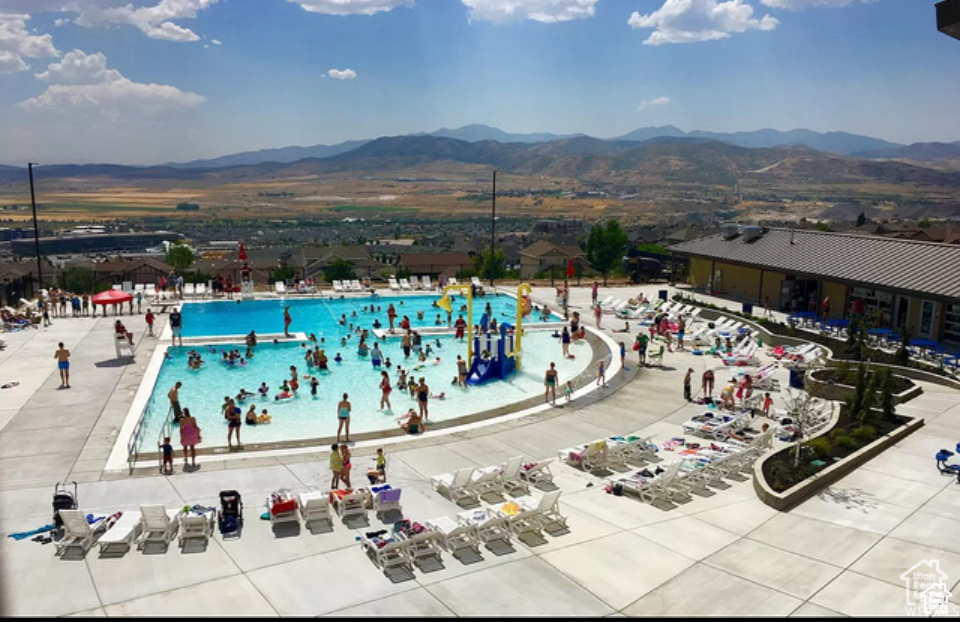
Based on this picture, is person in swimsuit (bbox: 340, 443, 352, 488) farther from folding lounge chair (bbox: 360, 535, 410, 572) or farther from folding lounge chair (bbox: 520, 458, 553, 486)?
folding lounge chair (bbox: 520, 458, 553, 486)

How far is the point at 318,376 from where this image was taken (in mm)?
23844

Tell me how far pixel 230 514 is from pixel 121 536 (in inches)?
60.9

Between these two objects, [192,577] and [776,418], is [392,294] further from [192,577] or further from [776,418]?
[192,577]

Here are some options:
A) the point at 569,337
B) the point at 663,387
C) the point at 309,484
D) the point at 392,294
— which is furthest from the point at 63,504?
the point at 392,294

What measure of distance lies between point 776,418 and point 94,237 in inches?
7848

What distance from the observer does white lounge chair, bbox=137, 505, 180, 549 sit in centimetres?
1040

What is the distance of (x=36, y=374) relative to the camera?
66.7ft

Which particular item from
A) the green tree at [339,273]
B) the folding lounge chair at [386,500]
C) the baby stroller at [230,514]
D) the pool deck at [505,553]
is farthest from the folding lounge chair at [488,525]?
the green tree at [339,273]

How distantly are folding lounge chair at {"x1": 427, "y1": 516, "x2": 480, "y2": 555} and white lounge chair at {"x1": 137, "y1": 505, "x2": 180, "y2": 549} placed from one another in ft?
12.6

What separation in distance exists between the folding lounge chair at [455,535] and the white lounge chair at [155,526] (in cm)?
384

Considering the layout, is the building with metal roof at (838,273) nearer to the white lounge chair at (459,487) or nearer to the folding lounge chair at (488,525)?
the white lounge chair at (459,487)

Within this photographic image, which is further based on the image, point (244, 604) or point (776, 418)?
point (776, 418)

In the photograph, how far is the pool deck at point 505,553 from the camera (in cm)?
894

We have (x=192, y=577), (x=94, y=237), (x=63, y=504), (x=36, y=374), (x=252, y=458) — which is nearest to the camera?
(x=192, y=577)
